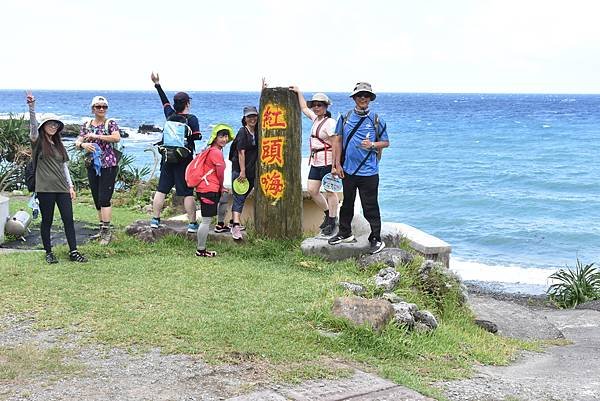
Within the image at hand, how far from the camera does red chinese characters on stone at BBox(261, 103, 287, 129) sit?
26.6ft

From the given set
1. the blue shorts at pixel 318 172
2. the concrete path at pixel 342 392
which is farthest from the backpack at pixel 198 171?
the concrete path at pixel 342 392

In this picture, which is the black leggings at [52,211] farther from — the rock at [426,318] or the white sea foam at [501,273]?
the white sea foam at [501,273]

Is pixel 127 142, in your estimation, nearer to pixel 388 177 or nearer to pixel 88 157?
pixel 388 177

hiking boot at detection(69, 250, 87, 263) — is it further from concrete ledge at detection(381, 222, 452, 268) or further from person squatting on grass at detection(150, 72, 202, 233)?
concrete ledge at detection(381, 222, 452, 268)

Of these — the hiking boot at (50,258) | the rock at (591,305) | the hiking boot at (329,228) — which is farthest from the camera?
the rock at (591,305)

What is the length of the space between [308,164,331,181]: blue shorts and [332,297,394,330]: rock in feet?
8.05

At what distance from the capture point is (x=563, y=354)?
6.65 metres

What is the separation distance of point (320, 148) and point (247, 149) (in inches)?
36.1

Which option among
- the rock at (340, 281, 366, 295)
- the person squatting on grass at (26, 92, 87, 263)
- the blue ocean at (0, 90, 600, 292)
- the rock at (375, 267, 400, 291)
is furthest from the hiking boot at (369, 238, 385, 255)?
the blue ocean at (0, 90, 600, 292)

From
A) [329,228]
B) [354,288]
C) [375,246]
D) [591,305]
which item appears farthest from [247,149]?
[591,305]

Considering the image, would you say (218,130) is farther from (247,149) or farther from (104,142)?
(104,142)

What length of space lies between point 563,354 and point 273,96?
4088 mm

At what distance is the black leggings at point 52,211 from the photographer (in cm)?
724

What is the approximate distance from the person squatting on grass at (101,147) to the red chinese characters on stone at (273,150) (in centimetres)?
164
